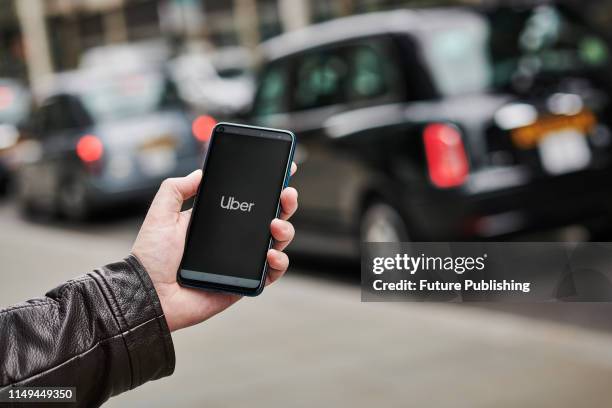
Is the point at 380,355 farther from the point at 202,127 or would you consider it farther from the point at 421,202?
the point at 202,127

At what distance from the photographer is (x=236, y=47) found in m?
28.5

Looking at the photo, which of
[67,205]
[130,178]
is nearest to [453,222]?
[130,178]

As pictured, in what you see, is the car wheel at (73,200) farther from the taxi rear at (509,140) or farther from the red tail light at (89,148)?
the taxi rear at (509,140)

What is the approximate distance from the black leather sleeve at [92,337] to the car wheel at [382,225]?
4.39 metres

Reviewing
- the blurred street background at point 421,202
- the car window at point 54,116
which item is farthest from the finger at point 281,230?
the car window at point 54,116

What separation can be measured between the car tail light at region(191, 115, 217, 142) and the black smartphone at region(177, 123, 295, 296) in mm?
7471

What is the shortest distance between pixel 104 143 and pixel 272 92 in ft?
10.4

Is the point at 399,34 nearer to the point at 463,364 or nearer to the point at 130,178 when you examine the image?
the point at 463,364

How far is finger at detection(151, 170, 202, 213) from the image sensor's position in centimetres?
173

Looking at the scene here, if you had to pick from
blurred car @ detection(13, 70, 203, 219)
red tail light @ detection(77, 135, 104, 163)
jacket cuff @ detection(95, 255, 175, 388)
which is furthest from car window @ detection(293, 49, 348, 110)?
jacket cuff @ detection(95, 255, 175, 388)

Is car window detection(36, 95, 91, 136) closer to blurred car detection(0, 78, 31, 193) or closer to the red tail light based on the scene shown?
the red tail light

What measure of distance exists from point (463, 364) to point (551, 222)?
3.78ft

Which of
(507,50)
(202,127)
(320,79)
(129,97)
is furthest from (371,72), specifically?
(129,97)

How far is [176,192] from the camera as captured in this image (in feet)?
5.72
